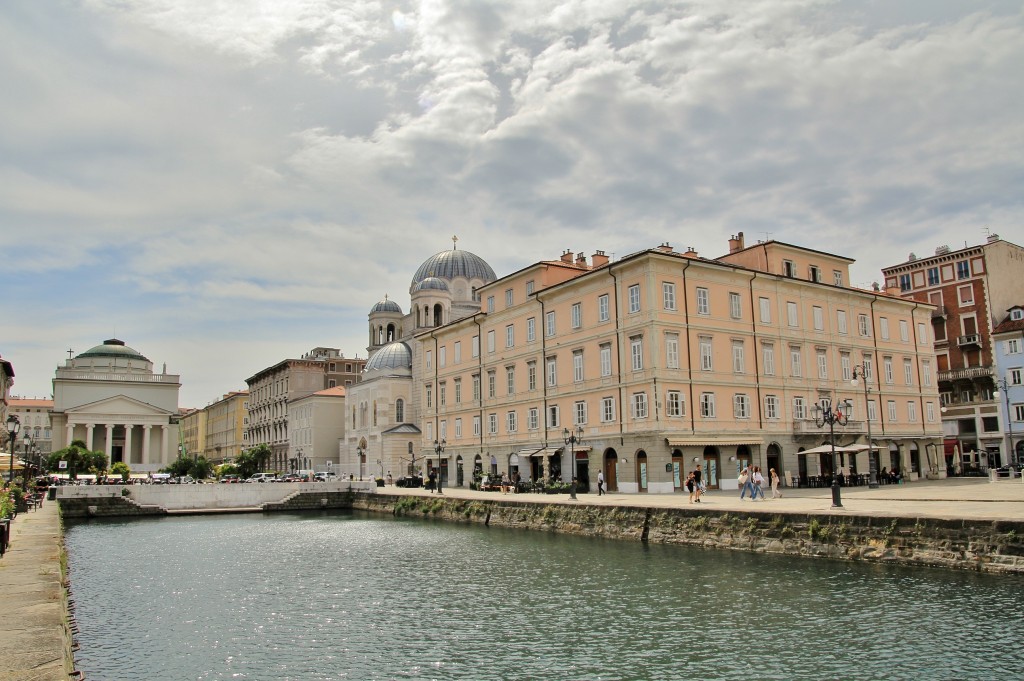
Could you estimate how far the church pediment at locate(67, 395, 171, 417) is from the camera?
10744 centimetres

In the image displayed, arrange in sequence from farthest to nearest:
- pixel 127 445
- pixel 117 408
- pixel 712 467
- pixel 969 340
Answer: pixel 127 445 < pixel 117 408 < pixel 969 340 < pixel 712 467

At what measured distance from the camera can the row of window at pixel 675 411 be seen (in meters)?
43.2

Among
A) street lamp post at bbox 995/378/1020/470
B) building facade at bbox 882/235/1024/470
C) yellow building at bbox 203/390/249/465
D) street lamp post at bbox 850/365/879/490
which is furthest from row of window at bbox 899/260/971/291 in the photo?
yellow building at bbox 203/390/249/465

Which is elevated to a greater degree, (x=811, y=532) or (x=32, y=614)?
(x=32, y=614)

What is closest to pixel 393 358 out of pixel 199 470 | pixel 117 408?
pixel 199 470

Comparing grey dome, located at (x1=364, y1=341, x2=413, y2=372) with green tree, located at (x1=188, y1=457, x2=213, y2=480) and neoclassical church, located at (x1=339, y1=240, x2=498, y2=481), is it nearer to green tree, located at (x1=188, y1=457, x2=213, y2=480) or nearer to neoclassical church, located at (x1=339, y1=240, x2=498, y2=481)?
neoclassical church, located at (x1=339, y1=240, x2=498, y2=481)

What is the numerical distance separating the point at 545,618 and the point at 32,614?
10.1 metres

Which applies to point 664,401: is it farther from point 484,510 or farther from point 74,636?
point 74,636

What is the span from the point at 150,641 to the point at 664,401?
30.5 metres

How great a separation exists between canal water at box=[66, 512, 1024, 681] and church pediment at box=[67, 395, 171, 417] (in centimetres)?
8904

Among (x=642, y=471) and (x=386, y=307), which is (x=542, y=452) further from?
(x=386, y=307)

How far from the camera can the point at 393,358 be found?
88.7 metres

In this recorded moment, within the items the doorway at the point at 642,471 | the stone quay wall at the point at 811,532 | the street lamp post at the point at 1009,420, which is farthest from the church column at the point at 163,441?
the street lamp post at the point at 1009,420

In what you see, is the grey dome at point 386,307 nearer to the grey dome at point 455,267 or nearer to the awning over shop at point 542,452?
the grey dome at point 455,267
